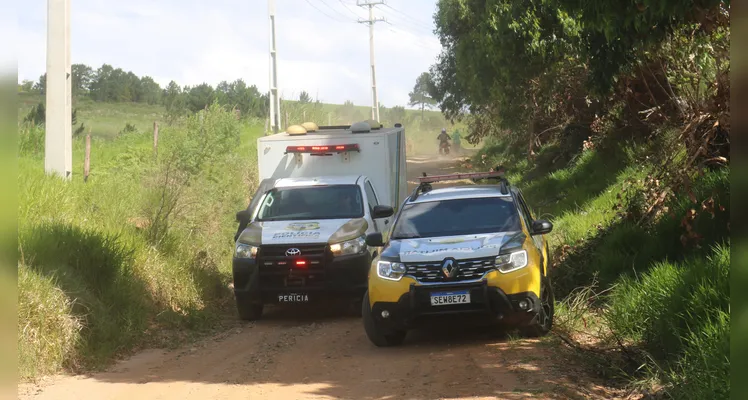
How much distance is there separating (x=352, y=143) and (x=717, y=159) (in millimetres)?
6752

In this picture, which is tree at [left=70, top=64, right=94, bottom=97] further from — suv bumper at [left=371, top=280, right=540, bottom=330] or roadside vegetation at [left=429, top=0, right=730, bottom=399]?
suv bumper at [left=371, top=280, right=540, bottom=330]

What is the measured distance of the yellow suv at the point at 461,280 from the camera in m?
9.50

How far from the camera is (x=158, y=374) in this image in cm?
906

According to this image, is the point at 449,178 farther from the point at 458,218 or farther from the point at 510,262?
the point at 510,262

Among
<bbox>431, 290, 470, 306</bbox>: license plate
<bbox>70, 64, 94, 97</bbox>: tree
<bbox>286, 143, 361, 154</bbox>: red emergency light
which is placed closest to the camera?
<bbox>431, 290, 470, 306</bbox>: license plate

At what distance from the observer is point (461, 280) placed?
9594 mm

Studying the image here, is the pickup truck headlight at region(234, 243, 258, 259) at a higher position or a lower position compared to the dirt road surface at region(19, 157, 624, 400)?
higher

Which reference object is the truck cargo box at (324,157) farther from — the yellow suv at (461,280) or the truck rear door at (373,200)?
the yellow suv at (461,280)

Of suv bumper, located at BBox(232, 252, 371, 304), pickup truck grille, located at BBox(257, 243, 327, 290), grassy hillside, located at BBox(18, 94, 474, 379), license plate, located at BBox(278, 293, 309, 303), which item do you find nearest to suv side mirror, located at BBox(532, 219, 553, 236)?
suv bumper, located at BBox(232, 252, 371, 304)

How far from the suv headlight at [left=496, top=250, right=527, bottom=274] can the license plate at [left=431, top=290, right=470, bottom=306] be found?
19.8 inches

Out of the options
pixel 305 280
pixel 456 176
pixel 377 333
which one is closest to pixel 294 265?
pixel 305 280

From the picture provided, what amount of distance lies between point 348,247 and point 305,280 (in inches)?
30.5

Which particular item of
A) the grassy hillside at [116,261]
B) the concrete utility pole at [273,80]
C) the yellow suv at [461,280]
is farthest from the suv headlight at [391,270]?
the concrete utility pole at [273,80]

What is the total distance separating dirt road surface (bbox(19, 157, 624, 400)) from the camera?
25.2 ft
